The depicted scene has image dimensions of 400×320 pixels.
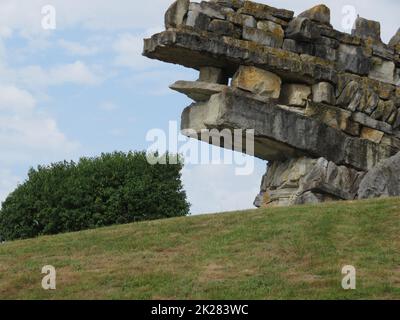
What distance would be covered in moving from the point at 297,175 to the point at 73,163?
1376 centimetres

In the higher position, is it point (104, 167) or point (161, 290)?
point (104, 167)

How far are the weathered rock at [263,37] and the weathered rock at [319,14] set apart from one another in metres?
1.46

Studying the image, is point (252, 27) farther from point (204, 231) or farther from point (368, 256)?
point (368, 256)

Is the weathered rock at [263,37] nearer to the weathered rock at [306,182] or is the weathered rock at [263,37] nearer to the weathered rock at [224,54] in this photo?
the weathered rock at [224,54]

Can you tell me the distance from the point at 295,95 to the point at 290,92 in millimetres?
185

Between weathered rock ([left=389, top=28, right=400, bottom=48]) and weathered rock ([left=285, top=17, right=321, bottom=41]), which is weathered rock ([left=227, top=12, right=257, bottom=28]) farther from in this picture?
weathered rock ([left=389, top=28, right=400, bottom=48])

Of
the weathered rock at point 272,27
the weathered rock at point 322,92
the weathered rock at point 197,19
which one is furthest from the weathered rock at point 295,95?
the weathered rock at point 197,19

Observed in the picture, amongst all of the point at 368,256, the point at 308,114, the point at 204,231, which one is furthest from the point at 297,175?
the point at 368,256

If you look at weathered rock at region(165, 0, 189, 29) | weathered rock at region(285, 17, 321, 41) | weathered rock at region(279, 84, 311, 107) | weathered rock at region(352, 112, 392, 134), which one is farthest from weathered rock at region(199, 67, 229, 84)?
weathered rock at region(352, 112, 392, 134)

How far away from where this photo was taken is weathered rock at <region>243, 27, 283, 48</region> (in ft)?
91.7

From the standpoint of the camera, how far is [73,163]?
1549 inches

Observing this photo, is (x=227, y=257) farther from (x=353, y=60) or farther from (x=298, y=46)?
(x=353, y=60)

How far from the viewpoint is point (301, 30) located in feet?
94.0
